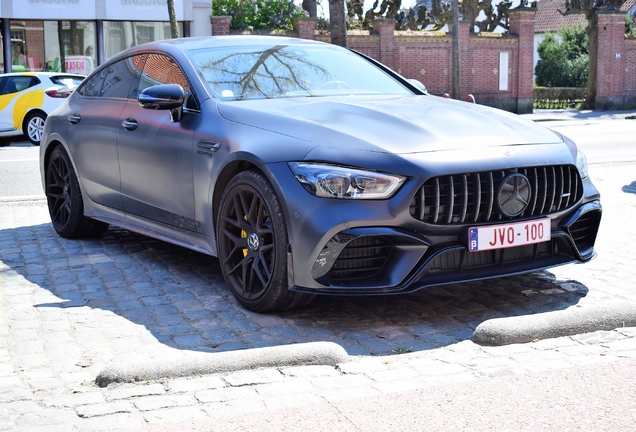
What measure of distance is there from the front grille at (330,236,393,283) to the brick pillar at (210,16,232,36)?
87.8 ft

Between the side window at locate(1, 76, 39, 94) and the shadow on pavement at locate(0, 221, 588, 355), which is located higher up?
the side window at locate(1, 76, 39, 94)

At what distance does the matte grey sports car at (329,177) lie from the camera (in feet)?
14.6

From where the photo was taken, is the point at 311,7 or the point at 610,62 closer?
the point at 311,7

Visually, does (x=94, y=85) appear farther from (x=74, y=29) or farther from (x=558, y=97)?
(x=558, y=97)

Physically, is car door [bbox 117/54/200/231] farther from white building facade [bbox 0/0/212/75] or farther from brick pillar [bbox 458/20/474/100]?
brick pillar [bbox 458/20/474/100]

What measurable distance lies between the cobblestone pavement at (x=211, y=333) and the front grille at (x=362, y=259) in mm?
317

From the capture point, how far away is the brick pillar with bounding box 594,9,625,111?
36250mm

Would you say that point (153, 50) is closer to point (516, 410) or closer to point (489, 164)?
point (489, 164)

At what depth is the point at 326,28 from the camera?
35469mm

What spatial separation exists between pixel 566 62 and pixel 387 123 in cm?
4406

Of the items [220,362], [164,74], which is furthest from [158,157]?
[220,362]

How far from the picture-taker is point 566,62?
46.3 metres

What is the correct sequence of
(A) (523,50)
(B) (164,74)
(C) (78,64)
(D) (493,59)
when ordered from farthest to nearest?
(A) (523,50)
(D) (493,59)
(C) (78,64)
(B) (164,74)

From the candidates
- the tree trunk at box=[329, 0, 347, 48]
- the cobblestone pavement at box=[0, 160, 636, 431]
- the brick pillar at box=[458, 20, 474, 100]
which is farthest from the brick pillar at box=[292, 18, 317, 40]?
the cobblestone pavement at box=[0, 160, 636, 431]
